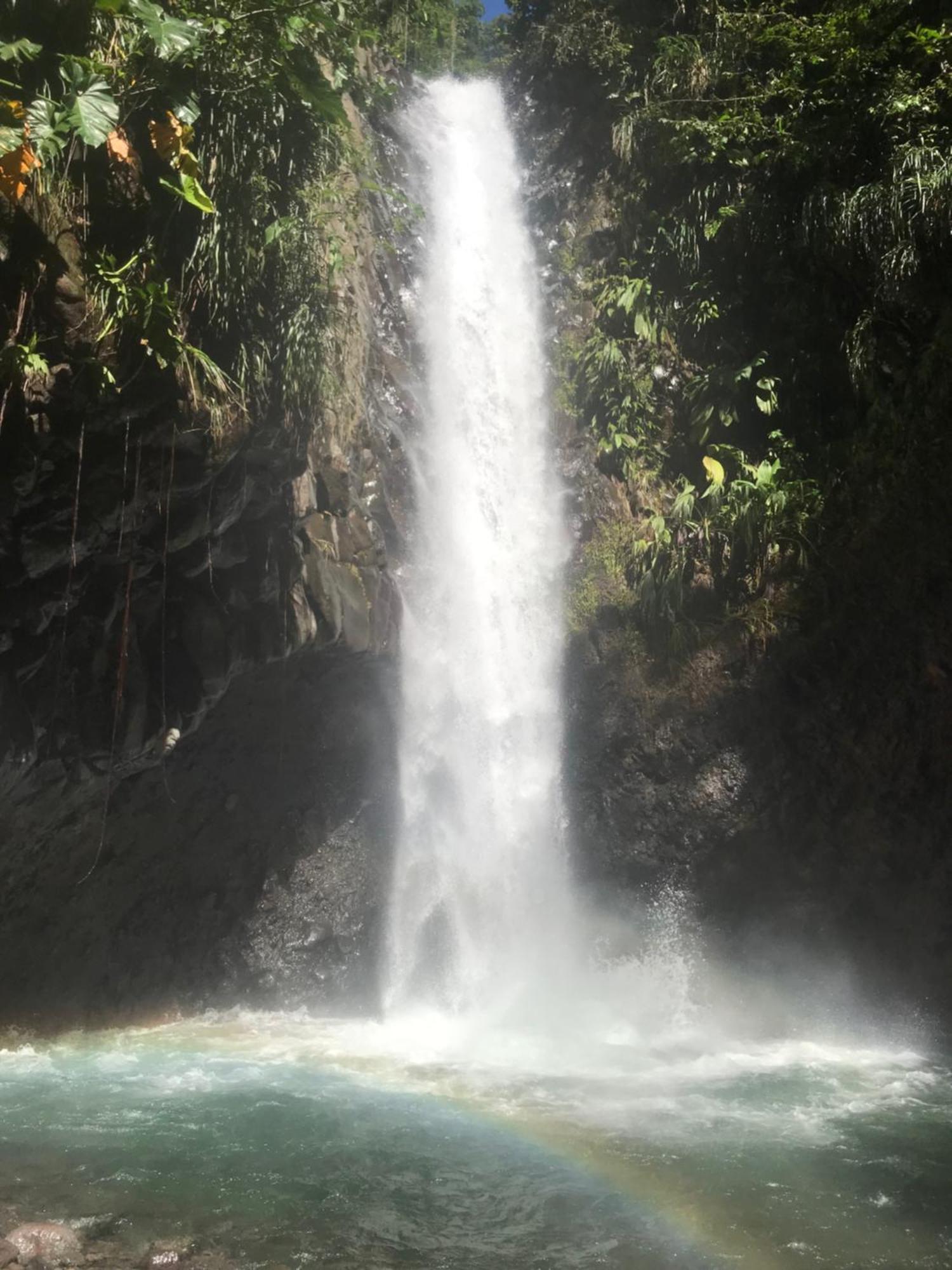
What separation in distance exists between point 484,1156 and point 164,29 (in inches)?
285

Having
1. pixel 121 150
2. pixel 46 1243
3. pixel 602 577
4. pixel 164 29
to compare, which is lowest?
pixel 46 1243

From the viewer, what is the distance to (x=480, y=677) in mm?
11859

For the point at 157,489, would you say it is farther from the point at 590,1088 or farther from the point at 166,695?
the point at 590,1088

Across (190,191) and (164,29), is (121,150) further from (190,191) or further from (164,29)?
(164,29)

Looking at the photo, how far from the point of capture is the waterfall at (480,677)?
11031 millimetres

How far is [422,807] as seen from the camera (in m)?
11.3

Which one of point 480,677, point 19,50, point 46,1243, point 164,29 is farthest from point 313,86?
point 46,1243

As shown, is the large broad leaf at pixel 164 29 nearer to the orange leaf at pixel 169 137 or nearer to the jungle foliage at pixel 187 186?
the jungle foliage at pixel 187 186

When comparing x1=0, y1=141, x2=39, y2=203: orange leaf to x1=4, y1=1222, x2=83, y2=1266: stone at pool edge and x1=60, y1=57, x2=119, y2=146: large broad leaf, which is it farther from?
x1=4, y1=1222, x2=83, y2=1266: stone at pool edge

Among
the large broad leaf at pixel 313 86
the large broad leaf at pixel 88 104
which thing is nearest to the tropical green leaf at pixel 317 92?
the large broad leaf at pixel 313 86

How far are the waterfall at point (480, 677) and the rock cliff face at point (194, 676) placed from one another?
19.1 inches

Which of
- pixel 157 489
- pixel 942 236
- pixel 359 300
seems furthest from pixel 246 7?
pixel 942 236

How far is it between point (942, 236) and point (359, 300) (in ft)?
20.9

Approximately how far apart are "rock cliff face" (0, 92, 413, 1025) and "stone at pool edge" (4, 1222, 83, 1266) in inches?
142
